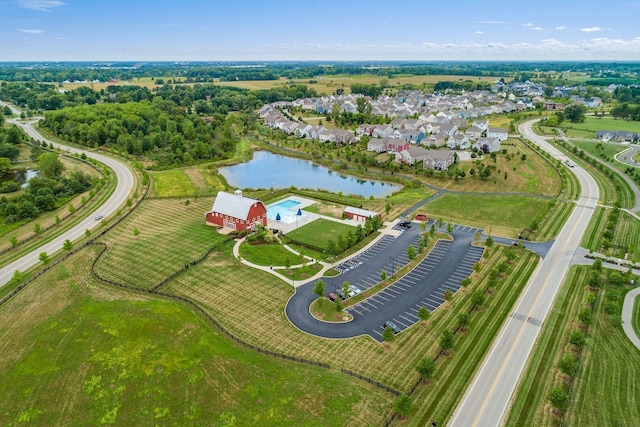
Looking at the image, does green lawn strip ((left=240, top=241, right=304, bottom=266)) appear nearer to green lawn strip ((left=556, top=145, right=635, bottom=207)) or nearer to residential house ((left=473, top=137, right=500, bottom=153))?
green lawn strip ((left=556, top=145, right=635, bottom=207))

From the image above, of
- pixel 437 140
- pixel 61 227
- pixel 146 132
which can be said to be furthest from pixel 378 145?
pixel 61 227

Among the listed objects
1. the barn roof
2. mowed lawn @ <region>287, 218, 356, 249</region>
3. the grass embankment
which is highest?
the barn roof

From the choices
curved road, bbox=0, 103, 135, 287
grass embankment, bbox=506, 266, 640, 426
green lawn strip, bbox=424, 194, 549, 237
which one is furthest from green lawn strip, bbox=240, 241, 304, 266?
grass embankment, bbox=506, 266, 640, 426

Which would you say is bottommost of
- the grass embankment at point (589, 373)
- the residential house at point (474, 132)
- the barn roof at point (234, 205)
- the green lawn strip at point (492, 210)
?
the grass embankment at point (589, 373)

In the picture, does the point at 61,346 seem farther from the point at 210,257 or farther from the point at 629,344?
the point at 629,344

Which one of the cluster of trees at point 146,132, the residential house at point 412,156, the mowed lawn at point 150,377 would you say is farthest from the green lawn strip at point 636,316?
the cluster of trees at point 146,132

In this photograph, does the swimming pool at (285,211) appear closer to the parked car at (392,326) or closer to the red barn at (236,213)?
the red barn at (236,213)
